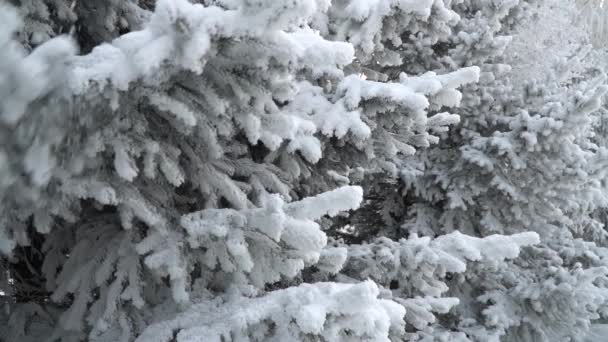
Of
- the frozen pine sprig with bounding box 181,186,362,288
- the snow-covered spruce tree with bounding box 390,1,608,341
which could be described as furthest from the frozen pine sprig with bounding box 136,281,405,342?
the snow-covered spruce tree with bounding box 390,1,608,341

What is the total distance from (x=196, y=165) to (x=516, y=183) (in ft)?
10.2

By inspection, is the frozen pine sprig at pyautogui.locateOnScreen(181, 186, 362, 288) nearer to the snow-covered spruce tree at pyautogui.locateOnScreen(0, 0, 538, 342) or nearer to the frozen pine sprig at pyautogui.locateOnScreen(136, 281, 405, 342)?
the snow-covered spruce tree at pyautogui.locateOnScreen(0, 0, 538, 342)

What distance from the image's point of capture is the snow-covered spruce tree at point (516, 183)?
3949 mm

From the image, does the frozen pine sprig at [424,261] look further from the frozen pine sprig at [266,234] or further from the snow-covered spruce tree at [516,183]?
the snow-covered spruce tree at [516,183]

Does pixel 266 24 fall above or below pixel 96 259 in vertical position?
above

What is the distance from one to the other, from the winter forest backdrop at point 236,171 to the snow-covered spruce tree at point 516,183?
0.03 metres

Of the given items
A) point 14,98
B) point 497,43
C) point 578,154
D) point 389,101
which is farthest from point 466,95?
point 14,98

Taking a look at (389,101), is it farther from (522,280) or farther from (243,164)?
(522,280)

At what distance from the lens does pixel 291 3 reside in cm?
140

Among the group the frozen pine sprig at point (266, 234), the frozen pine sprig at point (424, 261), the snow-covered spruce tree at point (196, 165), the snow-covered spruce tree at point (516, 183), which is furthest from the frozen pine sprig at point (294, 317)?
the snow-covered spruce tree at point (516, 183)

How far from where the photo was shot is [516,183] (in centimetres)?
422

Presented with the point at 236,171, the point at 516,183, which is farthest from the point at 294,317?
the point at 516,183

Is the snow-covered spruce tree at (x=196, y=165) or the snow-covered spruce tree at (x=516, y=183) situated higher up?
the snow-covered spruce tree at (x=196, y=165)

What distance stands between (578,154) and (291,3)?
135 inches
